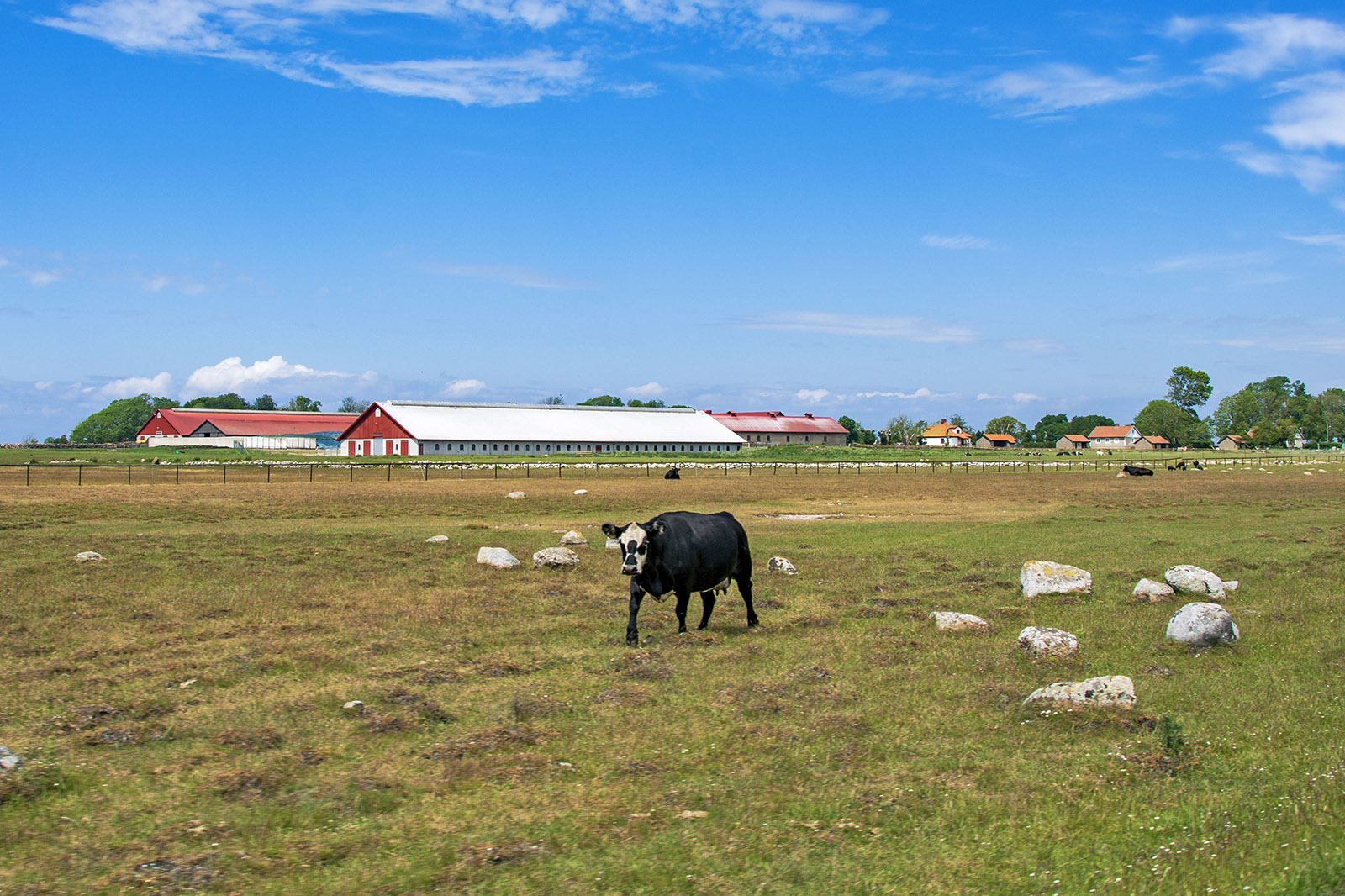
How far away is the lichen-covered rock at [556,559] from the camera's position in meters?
23.4

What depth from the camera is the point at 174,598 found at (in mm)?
18922

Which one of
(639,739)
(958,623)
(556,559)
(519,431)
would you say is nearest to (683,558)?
(958,623)

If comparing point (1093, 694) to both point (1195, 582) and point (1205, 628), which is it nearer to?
point (1205, 628)

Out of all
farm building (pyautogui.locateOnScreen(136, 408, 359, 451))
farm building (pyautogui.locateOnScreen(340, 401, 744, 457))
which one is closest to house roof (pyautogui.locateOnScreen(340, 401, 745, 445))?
farm building (pyautogui.locateOnScreen(340, 401, 744, 457))

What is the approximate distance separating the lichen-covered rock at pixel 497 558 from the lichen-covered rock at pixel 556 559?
1.77 ft

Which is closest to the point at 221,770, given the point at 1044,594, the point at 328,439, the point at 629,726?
the point at 629,726

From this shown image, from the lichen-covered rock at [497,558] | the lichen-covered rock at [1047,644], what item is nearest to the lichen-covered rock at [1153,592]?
the lichen-covered rock at [1047,644]

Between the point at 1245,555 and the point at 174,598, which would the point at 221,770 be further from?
the point at 1245,555

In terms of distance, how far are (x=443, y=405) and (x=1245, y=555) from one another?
394 feet

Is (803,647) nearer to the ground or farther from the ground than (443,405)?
nearer to the ground

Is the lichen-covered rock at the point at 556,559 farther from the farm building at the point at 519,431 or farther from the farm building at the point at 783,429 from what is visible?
the farm building at the point at 783,429

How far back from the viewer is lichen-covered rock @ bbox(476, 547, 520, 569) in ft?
76.8

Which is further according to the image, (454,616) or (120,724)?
(454,616)

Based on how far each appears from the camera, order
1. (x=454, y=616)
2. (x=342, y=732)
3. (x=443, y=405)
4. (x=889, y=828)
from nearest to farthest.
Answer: (x=889, y=828), (x=342, y=732), (x=454, y=616), (x=443, y=405)
